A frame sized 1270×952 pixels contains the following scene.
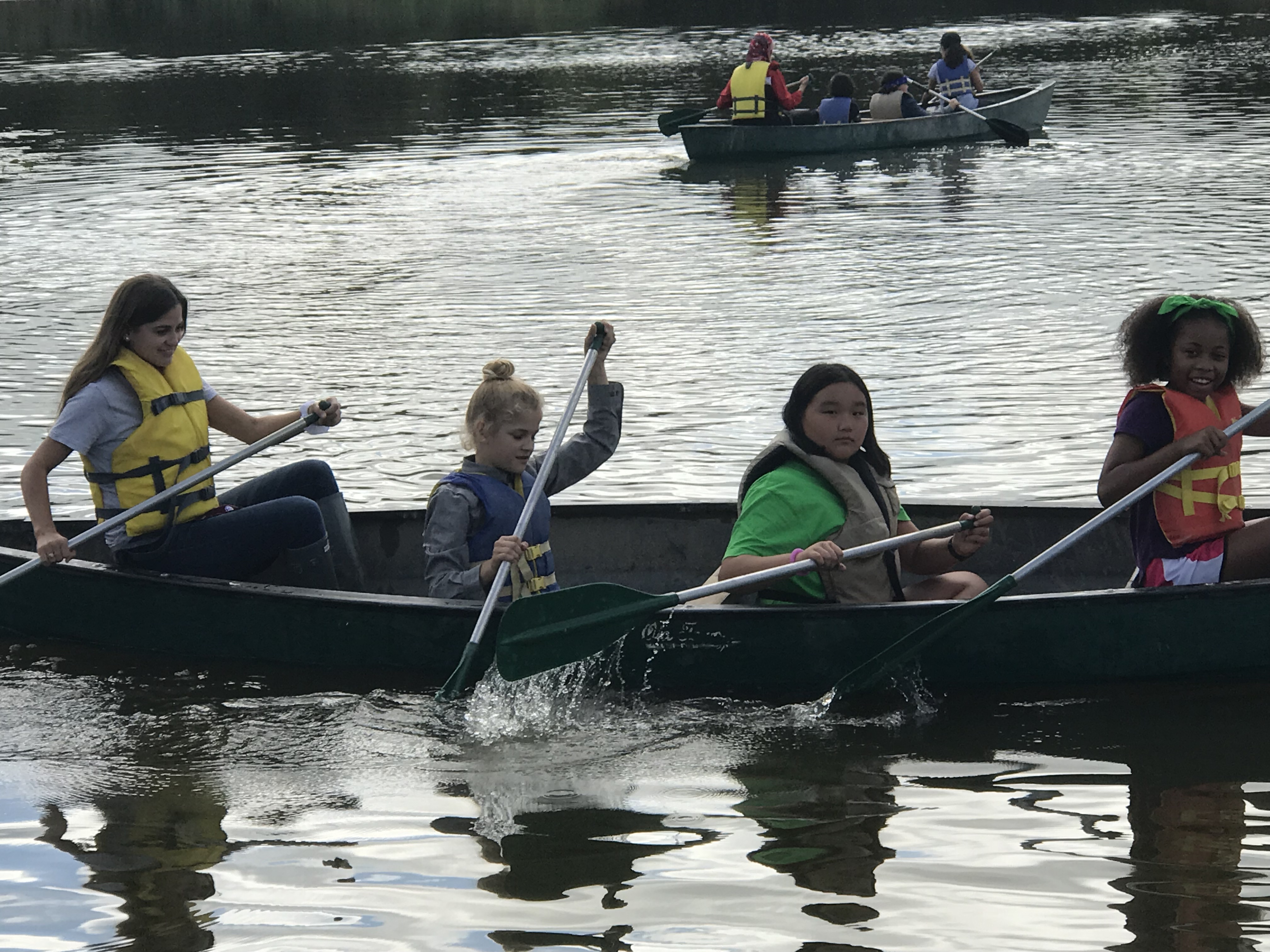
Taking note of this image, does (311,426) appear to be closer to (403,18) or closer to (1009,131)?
(1009,131)

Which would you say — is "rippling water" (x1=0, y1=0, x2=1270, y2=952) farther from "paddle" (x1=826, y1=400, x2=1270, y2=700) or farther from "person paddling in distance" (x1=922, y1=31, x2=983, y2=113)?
"person paddling in distance" (x1=922, y1=31, x2=983, y2=113)

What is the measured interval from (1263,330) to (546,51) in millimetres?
25777

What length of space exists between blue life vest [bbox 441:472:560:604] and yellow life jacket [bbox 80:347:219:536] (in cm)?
89

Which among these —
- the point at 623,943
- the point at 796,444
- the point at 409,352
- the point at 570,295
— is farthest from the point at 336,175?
the point at 623,943

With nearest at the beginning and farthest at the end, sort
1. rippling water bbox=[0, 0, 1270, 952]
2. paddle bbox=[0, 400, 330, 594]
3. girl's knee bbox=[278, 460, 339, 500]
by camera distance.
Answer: rippling water bbox=[0, 0, 1270, 952] → paddle bbox=[0, 400, 330, 594] → girl's knee bbox=[278, 460, 339, 500]

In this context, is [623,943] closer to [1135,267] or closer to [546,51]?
[1135,267]

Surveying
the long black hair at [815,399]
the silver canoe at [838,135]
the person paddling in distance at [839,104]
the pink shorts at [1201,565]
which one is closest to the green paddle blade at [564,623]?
the long black hair at [815,399]

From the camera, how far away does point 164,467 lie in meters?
5.10

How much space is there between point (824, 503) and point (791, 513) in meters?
0.10

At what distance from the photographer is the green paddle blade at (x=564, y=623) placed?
14.9 ft

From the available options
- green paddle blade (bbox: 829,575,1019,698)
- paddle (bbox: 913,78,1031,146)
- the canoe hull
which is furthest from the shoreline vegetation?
green paddle blade (bbox: 829,575,1019,698)

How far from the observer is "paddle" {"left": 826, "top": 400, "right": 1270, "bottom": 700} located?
14.5ft

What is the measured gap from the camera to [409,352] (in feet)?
32.5

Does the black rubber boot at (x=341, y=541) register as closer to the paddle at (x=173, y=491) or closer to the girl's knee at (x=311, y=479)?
the girl's knee at (x=311, y=479)
